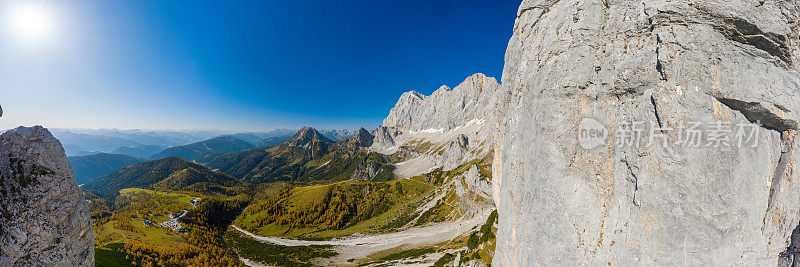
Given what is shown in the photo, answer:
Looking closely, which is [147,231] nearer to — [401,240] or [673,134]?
[401,240]

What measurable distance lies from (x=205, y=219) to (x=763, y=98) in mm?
199843

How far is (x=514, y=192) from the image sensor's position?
21.0 meters

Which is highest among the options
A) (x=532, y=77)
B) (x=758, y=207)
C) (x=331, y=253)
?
(x=532, y=77)

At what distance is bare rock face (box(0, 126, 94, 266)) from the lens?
11758 mm

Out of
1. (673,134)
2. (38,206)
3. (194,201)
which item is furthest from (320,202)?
(673,134)

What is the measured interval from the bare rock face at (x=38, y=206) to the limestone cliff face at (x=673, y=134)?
30726 mm

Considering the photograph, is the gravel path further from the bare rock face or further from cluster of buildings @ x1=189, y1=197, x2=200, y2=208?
cluster of buildings @ x1=189, y1=197, x2=200, y2=208

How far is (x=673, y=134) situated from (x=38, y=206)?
36091 mm

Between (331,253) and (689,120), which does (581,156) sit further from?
(331,253)

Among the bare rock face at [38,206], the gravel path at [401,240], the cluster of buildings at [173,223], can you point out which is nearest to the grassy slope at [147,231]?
the cluster of buildings at [173,223]

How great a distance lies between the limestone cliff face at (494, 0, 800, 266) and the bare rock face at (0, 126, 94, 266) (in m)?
30.7

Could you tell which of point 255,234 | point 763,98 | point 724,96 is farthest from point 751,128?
point 255,234

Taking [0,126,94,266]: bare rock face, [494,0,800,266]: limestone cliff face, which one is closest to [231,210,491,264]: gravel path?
[494,0,800,266]: limestone cliff face

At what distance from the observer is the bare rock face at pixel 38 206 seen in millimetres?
11758
